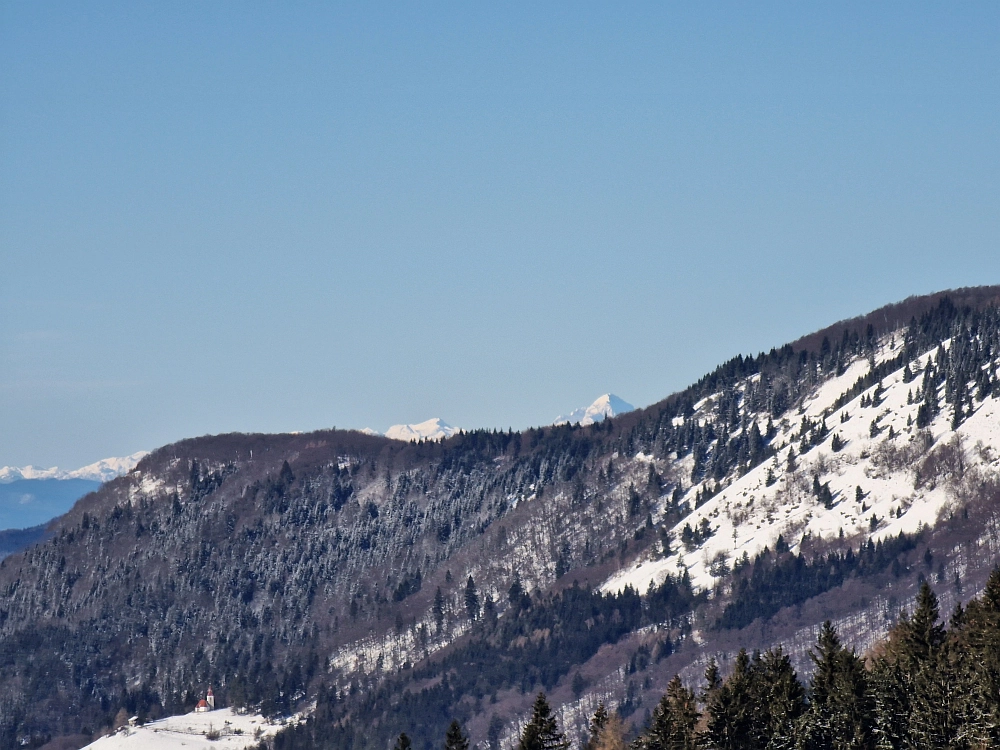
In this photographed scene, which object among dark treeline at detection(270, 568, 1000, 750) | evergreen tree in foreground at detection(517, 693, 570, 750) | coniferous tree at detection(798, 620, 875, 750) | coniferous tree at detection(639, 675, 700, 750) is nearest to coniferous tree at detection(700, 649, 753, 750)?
dark treeline at detection(270, 568, 1000, 750)

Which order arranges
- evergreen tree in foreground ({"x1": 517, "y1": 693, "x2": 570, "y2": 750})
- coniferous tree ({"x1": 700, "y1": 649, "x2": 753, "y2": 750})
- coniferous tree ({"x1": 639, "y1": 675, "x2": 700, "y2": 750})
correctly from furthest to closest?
coniferous tree ({"x1": 639, "y1": 675, "x2": 700, "y2": 750}) → coniferous tree ({"x1": 700, "y1": 649, "x2": 753, "y2": 750}) → evergreen tree in foreground ({"x1": 517, "y1": 693, "x2": 570, "y2": 750})

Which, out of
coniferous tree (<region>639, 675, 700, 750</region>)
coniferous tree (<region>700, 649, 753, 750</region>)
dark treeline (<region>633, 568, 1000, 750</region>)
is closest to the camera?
dark treeline (<region>633, 568, 1000, 750</region>)

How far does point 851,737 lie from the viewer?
9344 cm

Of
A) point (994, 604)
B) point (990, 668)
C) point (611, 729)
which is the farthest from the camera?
point (611, 729)

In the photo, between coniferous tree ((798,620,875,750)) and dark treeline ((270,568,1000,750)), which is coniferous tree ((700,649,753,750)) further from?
coniferous tree ((798,620,875,750))

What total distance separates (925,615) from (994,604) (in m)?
4.86

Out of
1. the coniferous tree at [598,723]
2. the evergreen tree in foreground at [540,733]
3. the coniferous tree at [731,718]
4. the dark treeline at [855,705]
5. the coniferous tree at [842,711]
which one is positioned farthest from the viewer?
the coniferous tree at [598,723]

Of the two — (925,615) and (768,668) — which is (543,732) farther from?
(925,615)

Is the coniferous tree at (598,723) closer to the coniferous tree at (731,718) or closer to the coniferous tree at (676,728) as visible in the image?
the coniferous tree at (676,728)

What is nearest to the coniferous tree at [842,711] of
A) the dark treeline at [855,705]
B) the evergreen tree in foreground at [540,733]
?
the dark treeline at [855,705]

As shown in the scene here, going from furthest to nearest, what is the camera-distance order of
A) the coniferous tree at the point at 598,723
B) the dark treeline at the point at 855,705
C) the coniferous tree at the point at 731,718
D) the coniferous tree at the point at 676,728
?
the coniferous tree at the point at 598,723
the coniferous tree at the point at 676,728
the coniferous tree at the point at 731,718
the dark treeline at the point at 855,705

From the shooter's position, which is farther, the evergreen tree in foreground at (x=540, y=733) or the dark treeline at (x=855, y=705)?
the evergreen tree in foreground at (x=540, y=733)

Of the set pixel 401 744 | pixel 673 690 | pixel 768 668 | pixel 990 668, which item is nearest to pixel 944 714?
pixel 990 668

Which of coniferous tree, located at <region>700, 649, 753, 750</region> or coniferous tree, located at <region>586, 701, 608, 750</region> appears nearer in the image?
coniferous tree, located at <region>700, 649, 753, 750</region>
